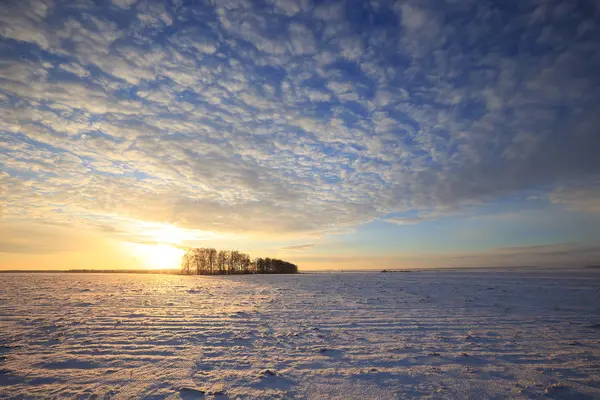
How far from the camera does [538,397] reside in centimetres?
545

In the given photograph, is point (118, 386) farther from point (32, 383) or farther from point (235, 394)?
point (235, 394)

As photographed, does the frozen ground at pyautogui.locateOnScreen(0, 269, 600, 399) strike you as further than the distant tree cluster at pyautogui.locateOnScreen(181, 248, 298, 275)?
No

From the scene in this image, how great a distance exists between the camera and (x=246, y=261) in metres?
133

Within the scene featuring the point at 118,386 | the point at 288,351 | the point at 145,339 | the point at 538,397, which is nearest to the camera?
the point at 538,397

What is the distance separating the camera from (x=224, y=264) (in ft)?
429

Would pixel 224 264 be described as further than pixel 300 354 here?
Yes

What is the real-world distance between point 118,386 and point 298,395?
3771 mm

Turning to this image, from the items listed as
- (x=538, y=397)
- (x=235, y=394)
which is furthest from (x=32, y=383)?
(x=538, y=397)

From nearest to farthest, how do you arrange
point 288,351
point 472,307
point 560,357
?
point 560,357
point 288,351
point 472,307

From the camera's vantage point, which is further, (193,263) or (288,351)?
(193,263)

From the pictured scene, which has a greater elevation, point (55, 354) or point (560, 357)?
point (55, 354)

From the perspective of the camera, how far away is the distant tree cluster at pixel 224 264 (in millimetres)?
124312

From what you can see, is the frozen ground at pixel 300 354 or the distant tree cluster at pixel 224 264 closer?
the frozen ground at pixel 300 354

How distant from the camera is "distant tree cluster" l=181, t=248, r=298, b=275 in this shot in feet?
408
